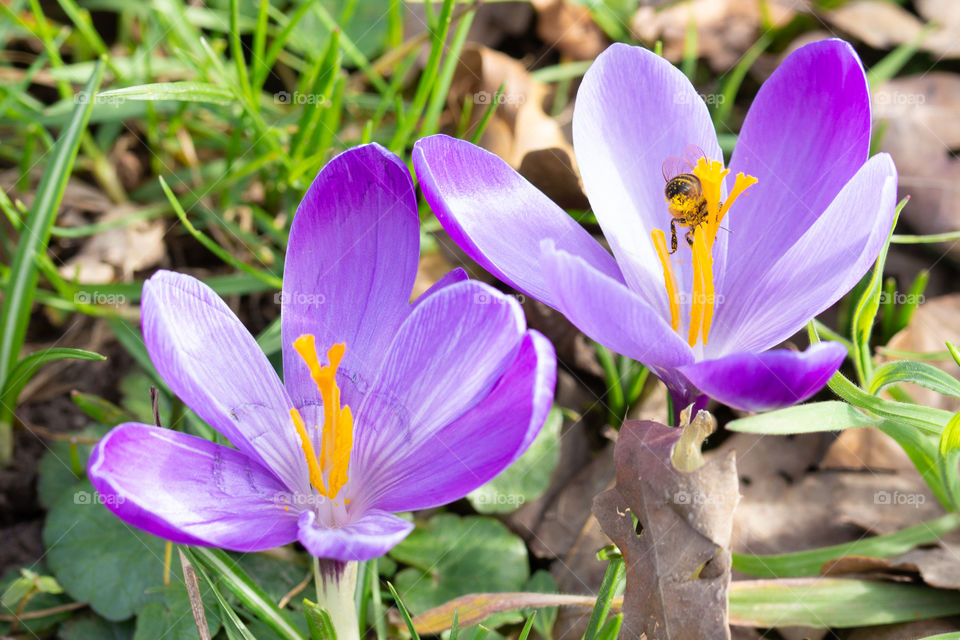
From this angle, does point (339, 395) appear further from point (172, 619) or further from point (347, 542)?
point (172, 619)

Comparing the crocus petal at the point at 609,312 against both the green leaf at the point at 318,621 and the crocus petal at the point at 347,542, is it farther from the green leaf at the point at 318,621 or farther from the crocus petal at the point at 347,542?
the green leaf at the point at 318,621

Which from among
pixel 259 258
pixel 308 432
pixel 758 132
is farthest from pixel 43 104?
pixel 758 132

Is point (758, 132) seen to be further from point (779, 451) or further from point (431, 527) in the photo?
point (431, 527)

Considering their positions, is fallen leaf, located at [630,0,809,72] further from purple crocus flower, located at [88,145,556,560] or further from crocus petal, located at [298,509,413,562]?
crocus petal, located at [298,509,413,562]

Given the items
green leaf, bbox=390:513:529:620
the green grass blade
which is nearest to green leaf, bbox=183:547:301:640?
green leaf, bbox=390:513:529:620

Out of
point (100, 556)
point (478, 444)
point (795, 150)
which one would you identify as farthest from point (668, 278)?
point (100, 556)

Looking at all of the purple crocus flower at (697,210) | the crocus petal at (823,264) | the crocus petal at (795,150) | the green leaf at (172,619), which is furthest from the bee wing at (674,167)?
the green leaf at (172,619)

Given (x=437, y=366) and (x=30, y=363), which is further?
(x=30, y=363)
